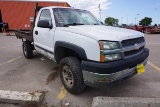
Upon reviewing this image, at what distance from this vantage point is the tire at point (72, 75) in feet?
11.4

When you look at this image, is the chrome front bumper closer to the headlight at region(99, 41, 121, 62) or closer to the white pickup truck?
the white pickup truck

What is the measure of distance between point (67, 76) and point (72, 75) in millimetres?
356

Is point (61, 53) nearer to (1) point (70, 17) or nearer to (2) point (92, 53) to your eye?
(1) point (70, 17)

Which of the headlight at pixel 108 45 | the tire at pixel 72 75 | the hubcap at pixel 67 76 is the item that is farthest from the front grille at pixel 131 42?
the hubcap at pixel 67 76

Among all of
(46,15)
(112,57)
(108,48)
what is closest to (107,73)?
(112,57)

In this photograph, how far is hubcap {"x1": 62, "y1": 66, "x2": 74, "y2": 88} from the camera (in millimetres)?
3778

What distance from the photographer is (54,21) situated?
438 cm

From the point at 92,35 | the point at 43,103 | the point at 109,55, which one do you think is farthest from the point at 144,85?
the point at 43,103

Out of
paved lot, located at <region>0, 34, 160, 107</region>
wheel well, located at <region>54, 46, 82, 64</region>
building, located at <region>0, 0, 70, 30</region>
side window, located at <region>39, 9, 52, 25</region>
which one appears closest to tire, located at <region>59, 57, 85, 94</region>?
paved lot, located at <region>0, 34, 160, 107</region>

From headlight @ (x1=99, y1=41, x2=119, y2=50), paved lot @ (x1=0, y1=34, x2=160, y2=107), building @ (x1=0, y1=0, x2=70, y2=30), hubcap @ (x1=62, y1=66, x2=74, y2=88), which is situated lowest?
paved lot @ (x1=0, y1=34, x2=160, y2=107)

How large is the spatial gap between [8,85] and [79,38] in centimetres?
229

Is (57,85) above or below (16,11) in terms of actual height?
below

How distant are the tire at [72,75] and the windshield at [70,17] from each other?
102 centimetres

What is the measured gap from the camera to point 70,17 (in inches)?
181
